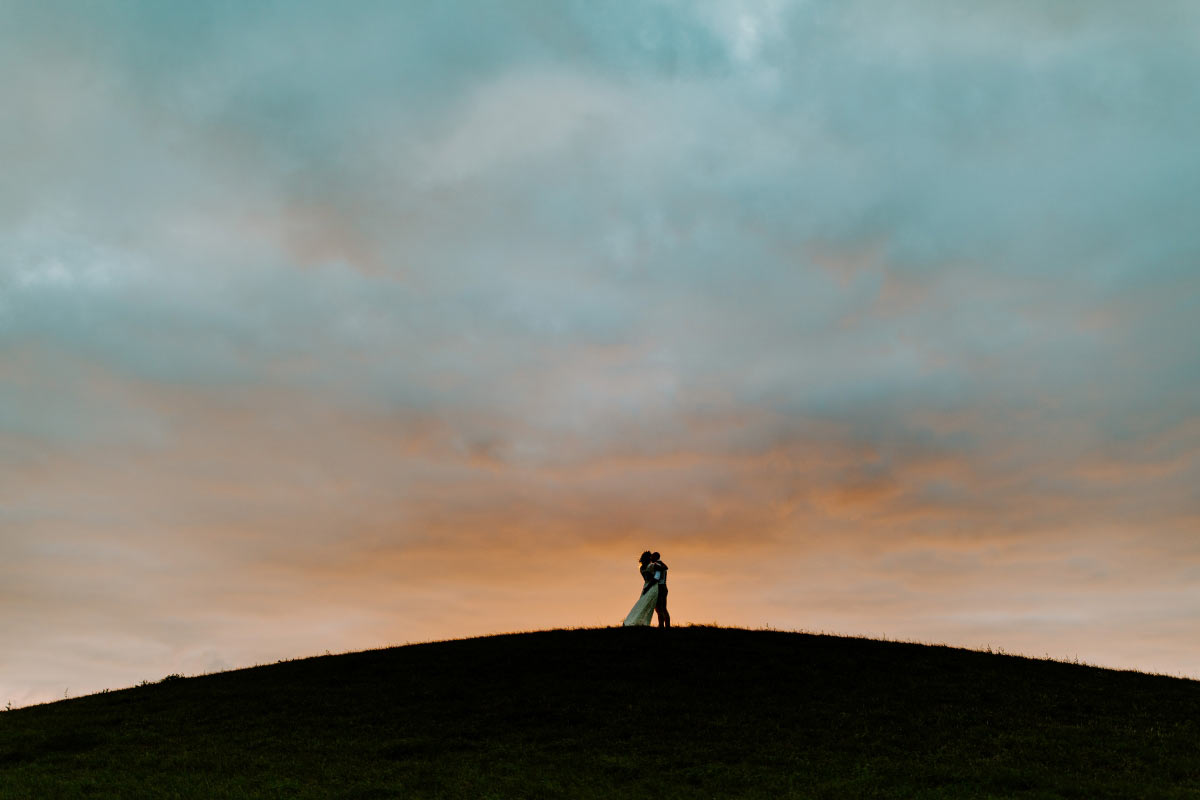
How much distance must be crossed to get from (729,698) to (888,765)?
8097 millimetres

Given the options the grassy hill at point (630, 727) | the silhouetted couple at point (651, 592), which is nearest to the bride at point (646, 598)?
the silhouetted couple at point (651, 592)

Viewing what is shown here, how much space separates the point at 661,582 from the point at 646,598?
3.48 feet

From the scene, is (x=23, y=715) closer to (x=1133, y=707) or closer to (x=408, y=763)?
(x=408, y=763)

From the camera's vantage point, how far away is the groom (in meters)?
42.7

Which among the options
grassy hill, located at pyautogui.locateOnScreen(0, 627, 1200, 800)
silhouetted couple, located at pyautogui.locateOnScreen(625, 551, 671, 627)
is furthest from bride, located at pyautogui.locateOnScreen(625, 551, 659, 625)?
grassy hill, located at pyautogui.locateOnScreen(0, 627, 1200, 800)

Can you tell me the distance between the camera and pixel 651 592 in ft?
141

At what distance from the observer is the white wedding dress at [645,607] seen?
141 ft

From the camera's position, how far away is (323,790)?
22.6m

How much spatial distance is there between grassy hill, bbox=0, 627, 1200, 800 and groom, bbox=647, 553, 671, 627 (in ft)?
6.75

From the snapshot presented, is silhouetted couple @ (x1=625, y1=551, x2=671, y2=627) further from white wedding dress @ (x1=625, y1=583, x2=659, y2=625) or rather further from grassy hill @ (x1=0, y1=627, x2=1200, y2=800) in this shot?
grassy hill @ (x1=0, y1=627, x2=1200, y2=800)

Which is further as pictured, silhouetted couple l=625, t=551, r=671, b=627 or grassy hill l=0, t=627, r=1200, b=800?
silhouetted couple l=625, t=551, r=671, b=627

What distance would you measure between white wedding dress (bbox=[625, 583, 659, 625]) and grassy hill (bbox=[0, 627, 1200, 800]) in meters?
2.24

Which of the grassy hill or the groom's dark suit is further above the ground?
the groom's dark suit

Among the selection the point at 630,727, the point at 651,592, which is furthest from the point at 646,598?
the point at 630,727
